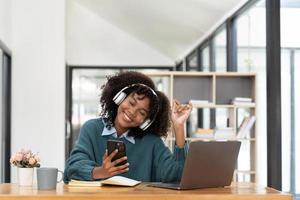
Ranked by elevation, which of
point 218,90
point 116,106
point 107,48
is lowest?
point 116,106

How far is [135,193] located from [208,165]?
32 cm

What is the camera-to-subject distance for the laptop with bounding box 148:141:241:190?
203cm

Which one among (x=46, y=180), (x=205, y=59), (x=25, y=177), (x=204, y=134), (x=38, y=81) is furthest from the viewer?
(x=205, y=59)

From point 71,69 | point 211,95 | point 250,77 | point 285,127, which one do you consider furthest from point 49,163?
point 71,69

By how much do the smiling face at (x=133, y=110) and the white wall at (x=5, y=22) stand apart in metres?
3.54

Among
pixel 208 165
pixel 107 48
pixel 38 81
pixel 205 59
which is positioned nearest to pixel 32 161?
pixel 208 165

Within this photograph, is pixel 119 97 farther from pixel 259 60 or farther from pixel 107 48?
pixel 107 48

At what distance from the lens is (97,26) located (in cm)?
996

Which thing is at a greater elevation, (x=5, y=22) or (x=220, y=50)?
(x=5, y=22)

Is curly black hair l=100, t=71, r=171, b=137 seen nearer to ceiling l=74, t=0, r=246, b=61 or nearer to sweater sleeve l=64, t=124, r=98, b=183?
sweater sleeve l=64, t=124, r=98, b=183

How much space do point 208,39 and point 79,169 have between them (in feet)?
16.9

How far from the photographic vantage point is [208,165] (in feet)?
6.88

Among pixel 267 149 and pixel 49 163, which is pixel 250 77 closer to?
pixel 267 149

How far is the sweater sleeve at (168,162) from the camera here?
2.38 m
